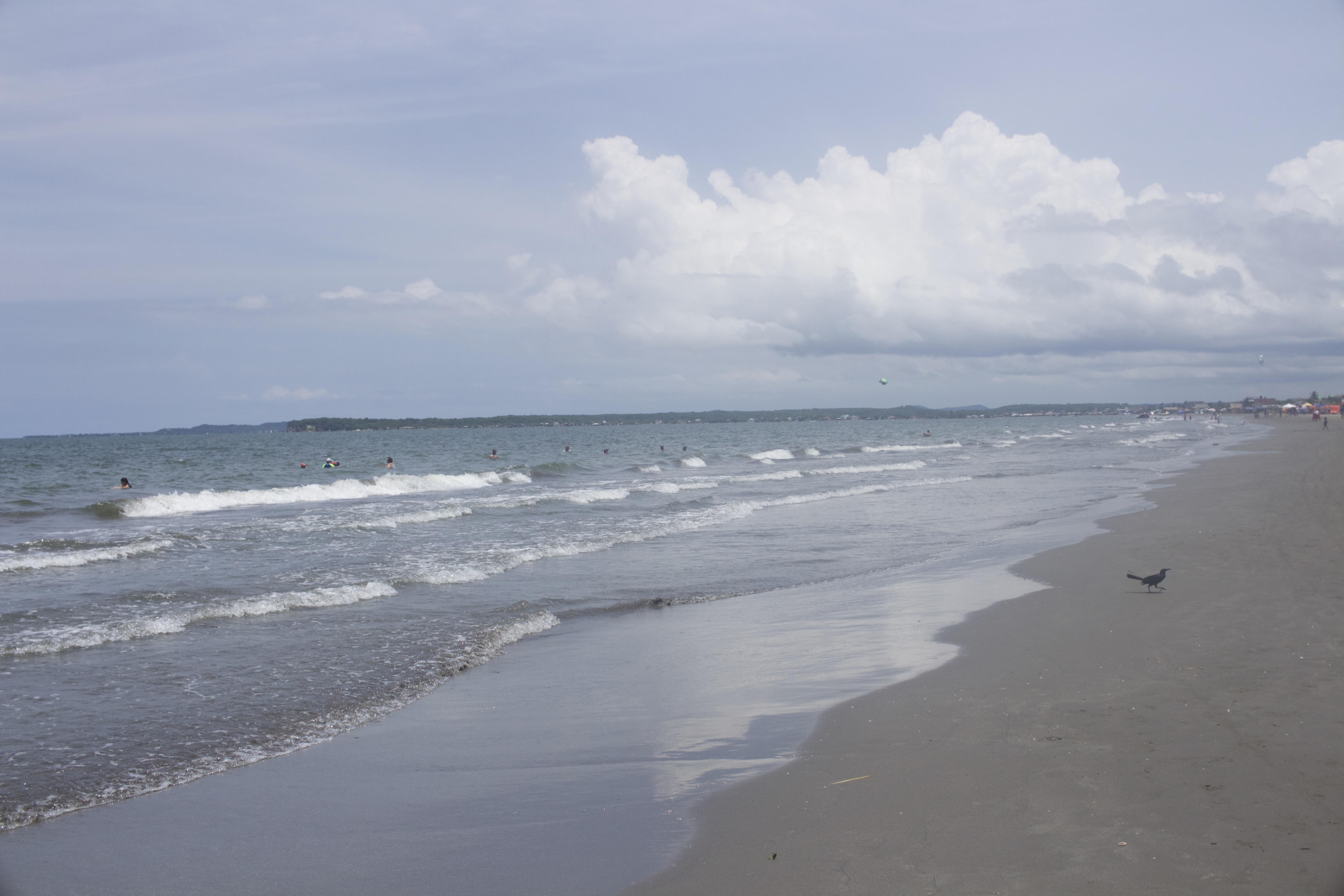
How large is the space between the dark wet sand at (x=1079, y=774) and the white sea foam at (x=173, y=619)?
868 centimetres

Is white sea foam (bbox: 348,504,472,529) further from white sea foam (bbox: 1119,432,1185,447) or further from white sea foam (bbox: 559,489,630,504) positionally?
white sea foam (bbox: 1119,432,1185,447)

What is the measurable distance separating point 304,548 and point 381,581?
5304 mm

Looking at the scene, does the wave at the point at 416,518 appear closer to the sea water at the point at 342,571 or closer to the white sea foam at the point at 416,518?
the white sea foam at the point at 416,518

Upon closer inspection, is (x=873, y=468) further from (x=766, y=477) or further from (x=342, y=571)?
(x=342, y=571)

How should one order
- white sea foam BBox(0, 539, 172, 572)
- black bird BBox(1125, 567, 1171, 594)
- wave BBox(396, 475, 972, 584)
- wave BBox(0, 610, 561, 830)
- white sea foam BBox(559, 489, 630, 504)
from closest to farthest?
wave BBox(0, 610, 561, 830) < black bird BBox(1125, 567, 1171, 594) < wave BBox(396, 475, 972, 584) < white sea foam BBox(0, 539, 172, 572) < white sea foam BBox(559, 489, 630, 504)

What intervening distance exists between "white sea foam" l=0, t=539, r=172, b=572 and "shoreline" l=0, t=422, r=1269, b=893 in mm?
11573

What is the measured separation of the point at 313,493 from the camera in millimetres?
35469

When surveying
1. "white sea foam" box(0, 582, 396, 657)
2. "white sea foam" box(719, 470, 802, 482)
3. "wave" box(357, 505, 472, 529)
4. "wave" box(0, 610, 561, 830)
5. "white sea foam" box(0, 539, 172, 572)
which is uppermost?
"white sea foam" box(0, 539, 172, 572)

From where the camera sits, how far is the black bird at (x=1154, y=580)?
11.2 meters

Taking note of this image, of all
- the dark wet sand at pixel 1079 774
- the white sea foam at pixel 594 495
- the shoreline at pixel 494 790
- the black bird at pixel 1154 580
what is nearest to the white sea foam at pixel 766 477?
the white sea foam at pixel 594 495

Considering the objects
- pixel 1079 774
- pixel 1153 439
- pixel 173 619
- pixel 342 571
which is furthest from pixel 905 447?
pixel 1079 774

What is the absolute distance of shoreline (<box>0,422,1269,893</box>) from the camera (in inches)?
190

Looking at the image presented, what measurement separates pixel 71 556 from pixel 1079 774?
1857 centimetres

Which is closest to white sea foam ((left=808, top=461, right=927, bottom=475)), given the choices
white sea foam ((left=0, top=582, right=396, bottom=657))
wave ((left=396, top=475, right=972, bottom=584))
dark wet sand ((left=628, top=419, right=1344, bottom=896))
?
wave ((left=396, top=475, right=972, bottom=584))
